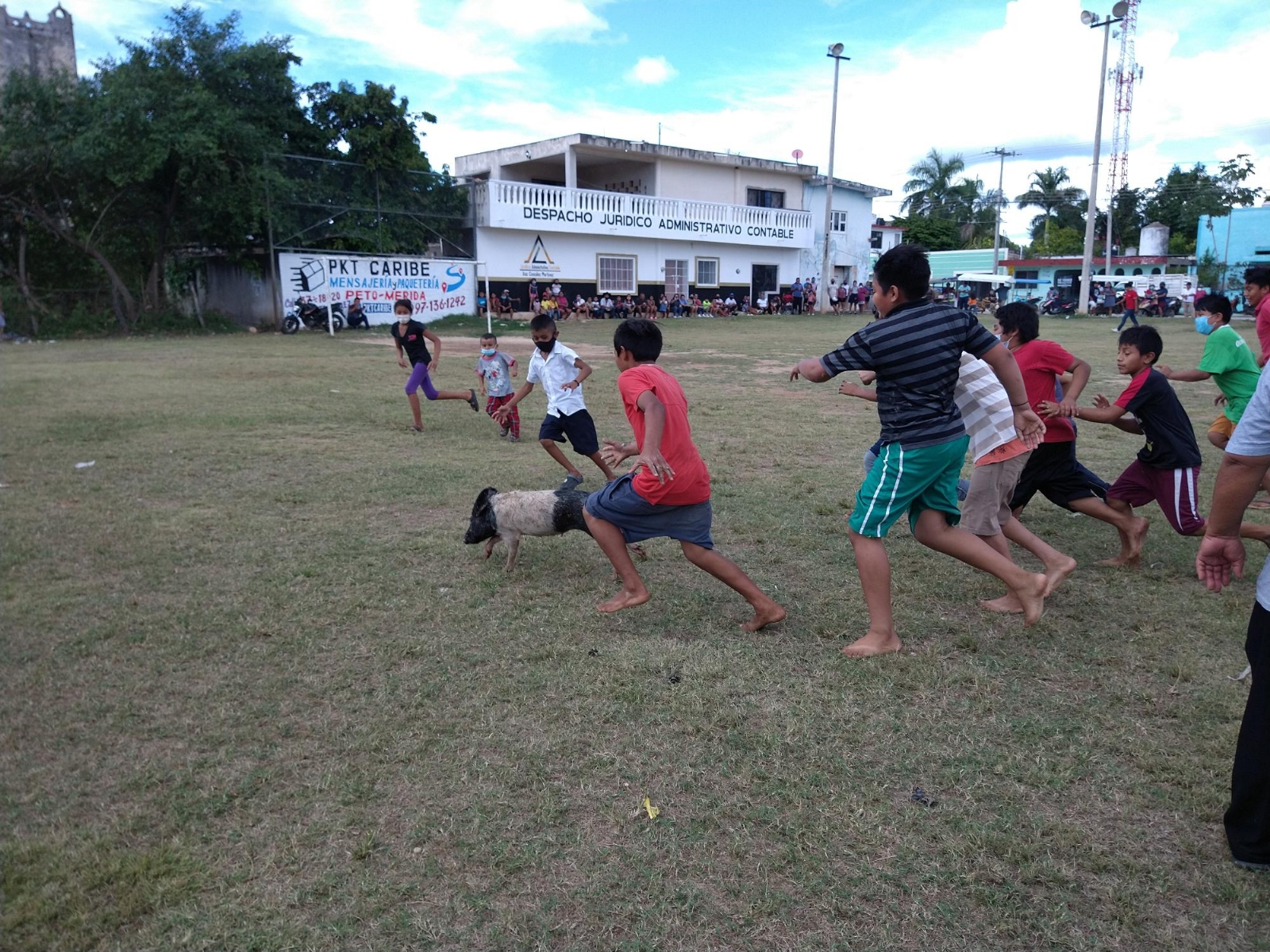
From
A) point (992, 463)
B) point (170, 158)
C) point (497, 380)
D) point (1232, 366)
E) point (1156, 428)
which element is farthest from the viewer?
point (170, 158)

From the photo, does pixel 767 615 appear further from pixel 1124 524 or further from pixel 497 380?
pixel 497 380

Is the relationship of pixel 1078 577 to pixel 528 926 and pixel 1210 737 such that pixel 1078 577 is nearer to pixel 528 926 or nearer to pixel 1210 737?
pixel 1210 737

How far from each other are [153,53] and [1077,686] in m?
27.9

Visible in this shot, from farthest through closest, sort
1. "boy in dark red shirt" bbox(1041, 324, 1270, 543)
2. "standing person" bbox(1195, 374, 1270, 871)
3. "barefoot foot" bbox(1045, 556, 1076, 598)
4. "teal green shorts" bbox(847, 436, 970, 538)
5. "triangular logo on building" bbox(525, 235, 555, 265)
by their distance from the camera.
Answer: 1. "triangular logo on building" bbox(525, 235, 555, 265)
2. "boy in dark red shirt" bbox(1041, 324, 1270, 543)
3. "barefoot foot" bbox(1045, 556, 1076, 598)
4. "teal green shorts" bbox(847, 436, 970, 538)
5. "standing person" bbox(1195, 374, 1270, 871)

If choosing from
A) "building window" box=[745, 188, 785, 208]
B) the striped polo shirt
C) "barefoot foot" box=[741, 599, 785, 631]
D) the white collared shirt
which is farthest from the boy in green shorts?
"building window" box=[745, 188, 785, 208]

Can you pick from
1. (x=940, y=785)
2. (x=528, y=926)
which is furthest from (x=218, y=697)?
(x=940, y=785)

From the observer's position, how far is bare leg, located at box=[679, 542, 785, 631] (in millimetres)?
4258

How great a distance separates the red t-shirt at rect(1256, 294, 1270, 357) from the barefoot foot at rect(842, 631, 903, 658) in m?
4.07

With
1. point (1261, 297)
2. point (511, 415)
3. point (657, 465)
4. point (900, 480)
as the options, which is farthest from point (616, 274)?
point (900, 480)

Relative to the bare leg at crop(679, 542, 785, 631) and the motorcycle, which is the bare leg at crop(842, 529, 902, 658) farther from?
the motorcycle

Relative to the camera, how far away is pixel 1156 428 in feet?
16.5

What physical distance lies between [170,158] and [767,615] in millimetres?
23811

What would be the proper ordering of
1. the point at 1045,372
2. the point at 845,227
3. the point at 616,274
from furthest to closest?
the point at 845,227 → the point at 616,274 → the point at 1045,372

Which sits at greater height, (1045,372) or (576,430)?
(1045,372)
